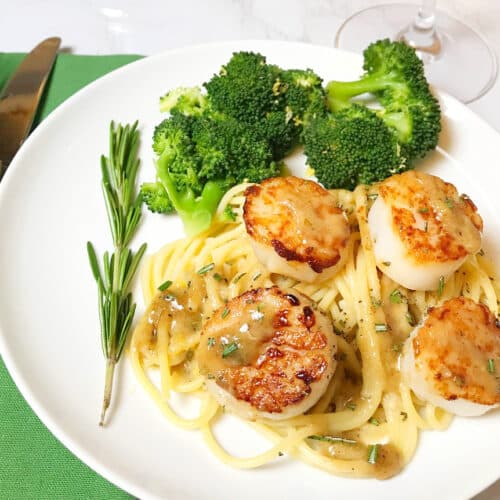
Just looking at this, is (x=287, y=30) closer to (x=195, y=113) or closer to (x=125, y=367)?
(x=195, y=113)

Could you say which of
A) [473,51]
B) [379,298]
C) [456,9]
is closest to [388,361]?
[379,298]

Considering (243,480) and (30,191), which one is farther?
(30,191)

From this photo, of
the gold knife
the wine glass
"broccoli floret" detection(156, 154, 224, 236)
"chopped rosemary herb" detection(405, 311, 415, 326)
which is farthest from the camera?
the wine glass

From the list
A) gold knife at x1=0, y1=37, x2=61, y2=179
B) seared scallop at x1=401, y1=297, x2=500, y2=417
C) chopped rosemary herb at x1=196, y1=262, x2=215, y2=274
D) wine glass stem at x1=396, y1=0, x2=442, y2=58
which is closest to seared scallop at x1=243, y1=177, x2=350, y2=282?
chopped rosemary herb at x1=196, y1=262, x2=215, y2=274

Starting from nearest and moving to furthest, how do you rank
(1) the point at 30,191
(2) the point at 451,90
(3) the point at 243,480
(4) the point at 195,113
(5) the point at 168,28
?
(3) the point at 243,480, (1) the point at 30,191, (4) the point at 195,113, (2) the point at 451,90, (5) the point at 168,28

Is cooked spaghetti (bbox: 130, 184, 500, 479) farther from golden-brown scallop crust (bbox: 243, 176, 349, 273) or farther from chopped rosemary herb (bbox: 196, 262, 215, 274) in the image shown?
golden-brown scallop crust (bbox: 243, 176, 349, 273)

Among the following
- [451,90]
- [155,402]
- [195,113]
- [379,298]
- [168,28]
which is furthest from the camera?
[168,28]
